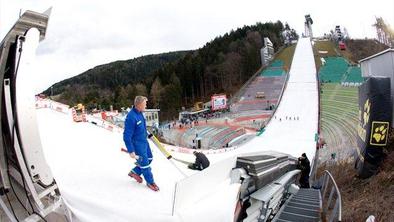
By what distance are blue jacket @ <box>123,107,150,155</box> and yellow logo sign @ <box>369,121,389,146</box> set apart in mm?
4921

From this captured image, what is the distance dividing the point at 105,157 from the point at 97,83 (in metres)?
110

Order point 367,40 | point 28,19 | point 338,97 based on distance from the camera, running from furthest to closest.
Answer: point 367,40
point 338,97
point 28,19

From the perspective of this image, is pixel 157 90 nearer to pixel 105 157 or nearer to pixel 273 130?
pixel 273 130

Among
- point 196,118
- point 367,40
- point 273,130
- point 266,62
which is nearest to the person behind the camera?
point 273,130

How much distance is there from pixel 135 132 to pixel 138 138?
0.08 m

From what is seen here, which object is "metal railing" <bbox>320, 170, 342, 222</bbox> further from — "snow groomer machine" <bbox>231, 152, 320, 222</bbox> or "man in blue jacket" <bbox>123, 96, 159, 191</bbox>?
"man in blue jacket" <bbox>123, 96, 159, 191</bbox>

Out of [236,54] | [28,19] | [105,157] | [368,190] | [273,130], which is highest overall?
[236,54]

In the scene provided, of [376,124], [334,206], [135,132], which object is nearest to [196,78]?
[376,124]

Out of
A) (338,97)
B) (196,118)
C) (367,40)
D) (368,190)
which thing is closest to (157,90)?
(196,118)

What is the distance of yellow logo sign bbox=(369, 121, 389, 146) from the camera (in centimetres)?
672

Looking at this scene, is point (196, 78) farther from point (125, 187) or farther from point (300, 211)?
point (125, 187)

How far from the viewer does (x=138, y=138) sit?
413cm

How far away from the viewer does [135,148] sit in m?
4.16

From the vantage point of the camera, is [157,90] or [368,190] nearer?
[368,190]
